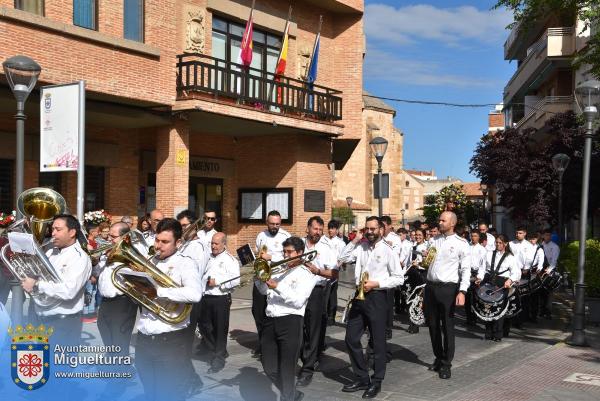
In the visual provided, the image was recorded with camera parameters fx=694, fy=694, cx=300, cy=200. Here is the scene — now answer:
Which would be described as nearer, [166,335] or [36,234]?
[166,335]

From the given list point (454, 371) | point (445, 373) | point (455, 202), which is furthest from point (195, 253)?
point (455, 202)

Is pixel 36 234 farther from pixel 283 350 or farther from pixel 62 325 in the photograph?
pixel 283 350

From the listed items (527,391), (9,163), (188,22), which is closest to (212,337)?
(527,391)

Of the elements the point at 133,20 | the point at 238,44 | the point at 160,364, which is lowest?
the point at 160,364

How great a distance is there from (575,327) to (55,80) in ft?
34.6

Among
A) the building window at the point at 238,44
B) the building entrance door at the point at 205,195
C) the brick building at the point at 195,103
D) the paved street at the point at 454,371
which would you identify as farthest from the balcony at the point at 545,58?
the paved street at the point at 454,371

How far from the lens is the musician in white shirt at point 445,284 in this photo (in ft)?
28.5

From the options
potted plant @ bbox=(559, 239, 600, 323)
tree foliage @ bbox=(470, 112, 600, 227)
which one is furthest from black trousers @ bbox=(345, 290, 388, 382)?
tree foliage @ bbox=(470, 112, 600, 227)

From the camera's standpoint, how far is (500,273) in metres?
11.8

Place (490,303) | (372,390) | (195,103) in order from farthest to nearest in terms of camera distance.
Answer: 1. (195,103)
2. (490,303)
3. (372,390)

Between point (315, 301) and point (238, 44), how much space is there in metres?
12.4

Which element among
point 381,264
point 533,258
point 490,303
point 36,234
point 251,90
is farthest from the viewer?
point 251,90

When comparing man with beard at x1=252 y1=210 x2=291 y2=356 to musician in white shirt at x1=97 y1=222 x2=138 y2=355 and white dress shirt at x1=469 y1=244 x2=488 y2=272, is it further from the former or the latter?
white dress shirt at x1=469 y1=244 x2=488 y2=272

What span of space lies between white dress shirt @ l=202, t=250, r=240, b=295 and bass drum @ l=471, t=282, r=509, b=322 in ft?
14.7
